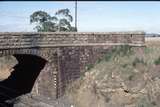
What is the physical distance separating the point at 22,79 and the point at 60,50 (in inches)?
348

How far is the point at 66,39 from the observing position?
31.6 m

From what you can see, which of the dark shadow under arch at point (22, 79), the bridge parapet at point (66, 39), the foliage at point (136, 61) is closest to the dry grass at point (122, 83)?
the foliage at point (136, 61)

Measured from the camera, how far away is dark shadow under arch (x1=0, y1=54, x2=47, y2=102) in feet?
118

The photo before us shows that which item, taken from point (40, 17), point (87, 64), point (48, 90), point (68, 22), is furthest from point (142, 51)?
point (40, 17)

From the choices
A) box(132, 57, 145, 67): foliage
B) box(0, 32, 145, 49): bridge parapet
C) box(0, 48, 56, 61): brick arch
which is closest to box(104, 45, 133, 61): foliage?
box(0, 32, 145, 49): bridge parapet

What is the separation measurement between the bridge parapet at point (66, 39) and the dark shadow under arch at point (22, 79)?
149 inches

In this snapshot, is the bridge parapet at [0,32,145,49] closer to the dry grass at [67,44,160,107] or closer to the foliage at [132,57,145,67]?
the dry grass at [67,44,160,107]

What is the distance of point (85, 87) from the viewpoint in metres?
31.0

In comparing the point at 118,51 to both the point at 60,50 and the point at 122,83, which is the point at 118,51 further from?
the point at 60,50

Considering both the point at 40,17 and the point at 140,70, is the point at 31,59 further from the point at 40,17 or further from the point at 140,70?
the point at 40,17

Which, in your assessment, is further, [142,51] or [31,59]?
[31,59]

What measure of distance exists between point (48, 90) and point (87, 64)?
13.1 ft

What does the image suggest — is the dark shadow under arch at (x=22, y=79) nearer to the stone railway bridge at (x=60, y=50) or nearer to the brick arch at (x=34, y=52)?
the stone railway bridge at (x=60, y=50)

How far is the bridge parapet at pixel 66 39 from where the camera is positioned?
94.9 ft
